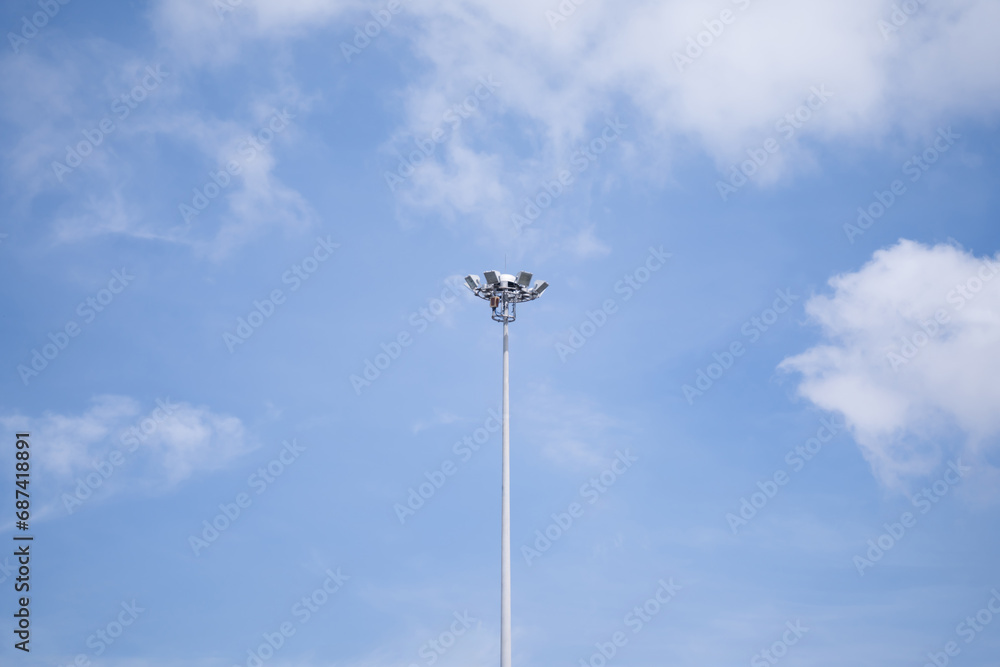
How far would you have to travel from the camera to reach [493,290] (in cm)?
1625

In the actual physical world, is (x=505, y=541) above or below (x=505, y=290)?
below

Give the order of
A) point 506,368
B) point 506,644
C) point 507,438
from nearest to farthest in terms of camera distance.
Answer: point 506,644 < point 507,438 < point 506,368

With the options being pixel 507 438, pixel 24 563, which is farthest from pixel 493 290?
pixel 24 563

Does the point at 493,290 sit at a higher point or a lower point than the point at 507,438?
higher

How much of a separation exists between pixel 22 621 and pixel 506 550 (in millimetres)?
19891

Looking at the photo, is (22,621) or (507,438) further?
(22,621)

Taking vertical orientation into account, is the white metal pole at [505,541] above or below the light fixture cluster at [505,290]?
below

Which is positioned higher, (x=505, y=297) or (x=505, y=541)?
(x=505, y=297)

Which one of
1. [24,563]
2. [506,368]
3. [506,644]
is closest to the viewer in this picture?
[506,644]

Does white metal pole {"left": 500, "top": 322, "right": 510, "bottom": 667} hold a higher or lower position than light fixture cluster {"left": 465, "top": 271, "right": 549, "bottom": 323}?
lower

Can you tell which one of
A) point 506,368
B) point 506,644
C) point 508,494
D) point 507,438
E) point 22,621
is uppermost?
point 506,368

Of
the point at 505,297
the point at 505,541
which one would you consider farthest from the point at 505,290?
the point at 505,541

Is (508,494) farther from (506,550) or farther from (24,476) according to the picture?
(24,476)

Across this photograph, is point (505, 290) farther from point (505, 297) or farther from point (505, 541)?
point (505, 541)
